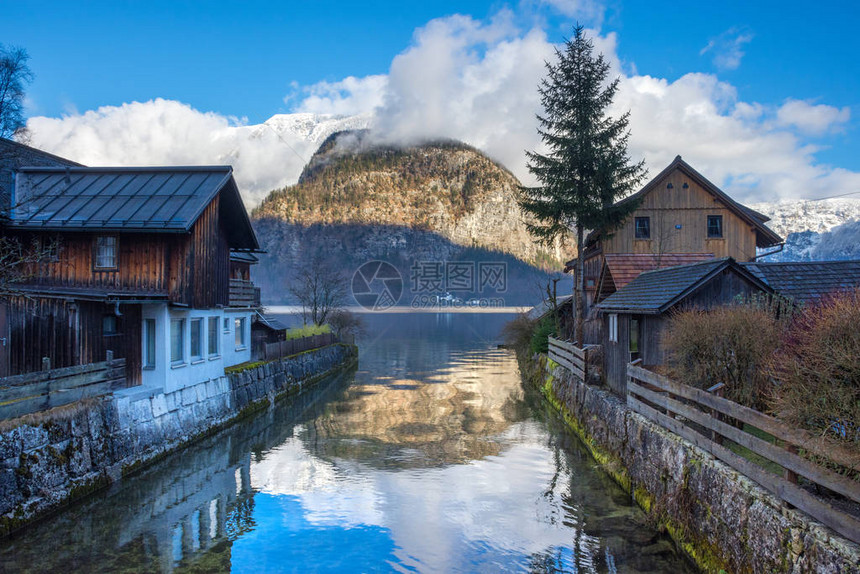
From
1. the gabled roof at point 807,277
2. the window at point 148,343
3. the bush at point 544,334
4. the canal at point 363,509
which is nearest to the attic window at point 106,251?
the window at point 148,343

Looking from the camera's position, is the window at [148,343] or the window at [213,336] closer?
the window at [148,343]

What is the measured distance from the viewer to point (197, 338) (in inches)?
876

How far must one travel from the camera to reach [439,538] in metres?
12.2

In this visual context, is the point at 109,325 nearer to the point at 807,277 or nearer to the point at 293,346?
the point at 293,346

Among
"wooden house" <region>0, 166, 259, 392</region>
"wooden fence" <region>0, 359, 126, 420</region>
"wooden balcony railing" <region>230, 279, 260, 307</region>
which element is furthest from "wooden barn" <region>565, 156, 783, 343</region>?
"wooden fence" <region>0, 359, 126, 420</region>

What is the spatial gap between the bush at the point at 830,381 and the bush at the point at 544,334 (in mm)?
29397

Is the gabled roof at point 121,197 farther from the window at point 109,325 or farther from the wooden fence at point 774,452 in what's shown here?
the wooden fence at point 774,452

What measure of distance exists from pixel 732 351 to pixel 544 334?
2580 cm

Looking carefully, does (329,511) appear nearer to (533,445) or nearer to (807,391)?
(533,445)

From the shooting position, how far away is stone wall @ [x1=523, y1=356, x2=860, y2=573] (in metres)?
6.73

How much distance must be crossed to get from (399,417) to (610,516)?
1380 centimetres

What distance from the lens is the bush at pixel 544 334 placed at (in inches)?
1478

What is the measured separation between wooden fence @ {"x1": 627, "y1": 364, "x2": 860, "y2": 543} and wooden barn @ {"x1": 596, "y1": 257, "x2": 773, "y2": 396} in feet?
13.9

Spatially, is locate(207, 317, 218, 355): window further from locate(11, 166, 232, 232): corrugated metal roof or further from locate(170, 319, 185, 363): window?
locate(11, 166, 232, 232): corrugated metal roof
